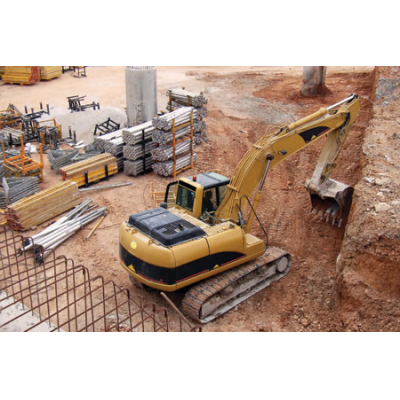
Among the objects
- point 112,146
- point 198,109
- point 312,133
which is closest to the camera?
point 312,133

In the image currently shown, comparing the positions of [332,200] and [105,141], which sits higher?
[105,141]

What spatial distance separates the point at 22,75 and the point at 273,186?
19.2 meters

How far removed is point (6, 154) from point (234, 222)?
35.1 feet

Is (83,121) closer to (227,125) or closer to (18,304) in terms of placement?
(227,125)

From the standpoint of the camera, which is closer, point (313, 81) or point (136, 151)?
point (136, 151)

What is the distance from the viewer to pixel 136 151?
731 inches

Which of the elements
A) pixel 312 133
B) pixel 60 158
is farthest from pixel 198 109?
pixel 312 133

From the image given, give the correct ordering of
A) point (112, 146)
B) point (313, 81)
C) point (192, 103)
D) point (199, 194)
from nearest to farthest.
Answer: point (199, 194) < point (112, 146) < point (192, 103) < point (313, 81)

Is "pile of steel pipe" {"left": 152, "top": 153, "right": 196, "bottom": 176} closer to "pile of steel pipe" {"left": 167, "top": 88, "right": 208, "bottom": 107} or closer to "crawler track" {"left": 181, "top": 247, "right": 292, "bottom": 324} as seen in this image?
"pile of steel pipe" {"left": 167, "top": 88, "right": 208, "bottom": 107}

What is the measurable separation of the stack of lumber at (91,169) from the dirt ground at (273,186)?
43 cm

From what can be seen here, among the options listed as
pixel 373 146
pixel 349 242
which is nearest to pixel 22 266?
pixel 349 242

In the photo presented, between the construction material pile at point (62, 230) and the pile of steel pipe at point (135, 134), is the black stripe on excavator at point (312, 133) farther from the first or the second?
the pile of steel pipe at point (135, 134)

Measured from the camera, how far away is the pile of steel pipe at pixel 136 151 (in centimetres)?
1856

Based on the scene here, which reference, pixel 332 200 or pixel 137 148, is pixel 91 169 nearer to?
pixel 137 148
